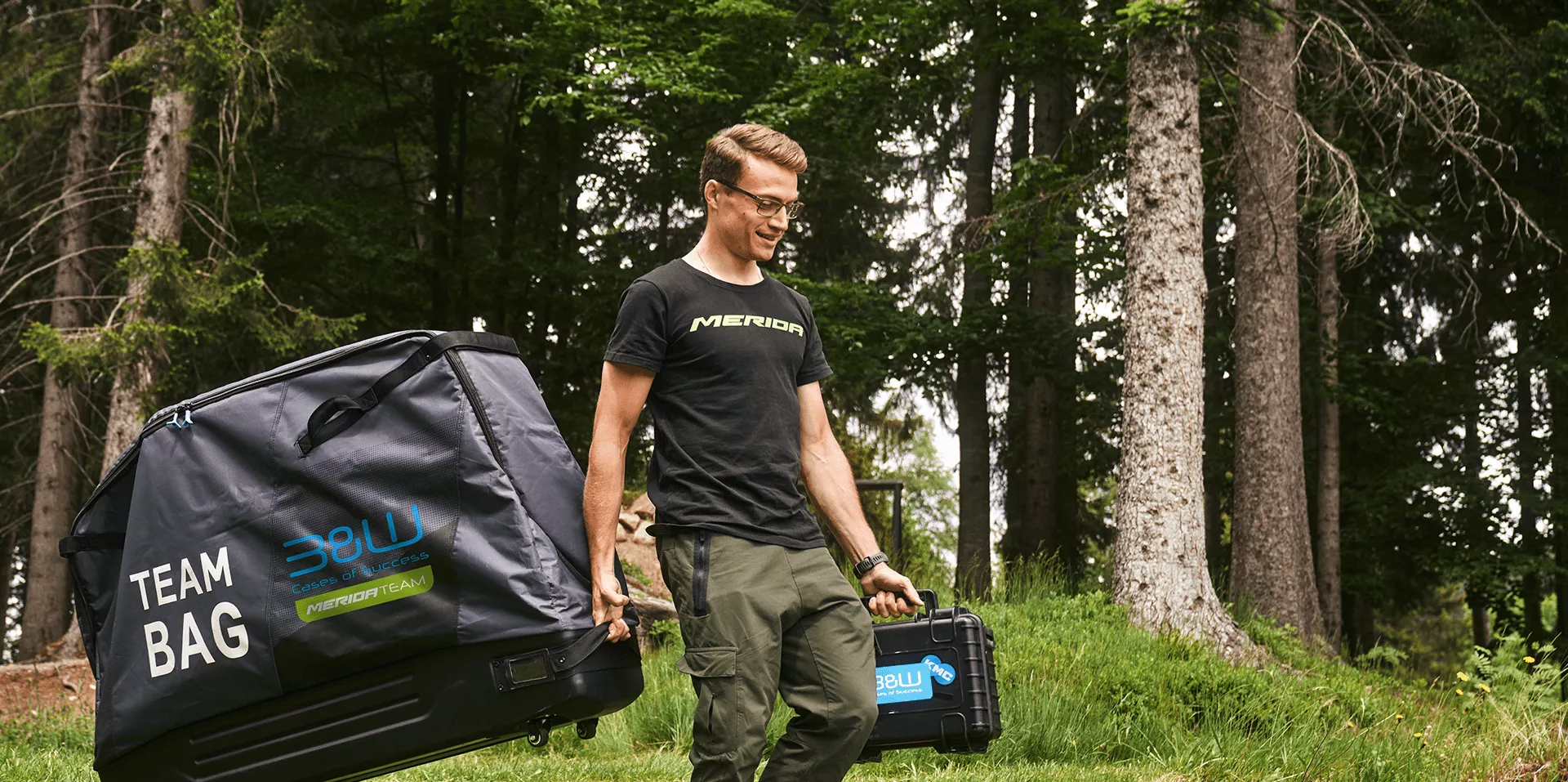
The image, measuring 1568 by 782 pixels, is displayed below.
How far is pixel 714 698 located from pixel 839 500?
0.73 m

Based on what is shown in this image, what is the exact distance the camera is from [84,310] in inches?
607

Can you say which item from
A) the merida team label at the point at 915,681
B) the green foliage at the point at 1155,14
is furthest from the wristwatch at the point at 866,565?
the green foliage at the point at 1155,14

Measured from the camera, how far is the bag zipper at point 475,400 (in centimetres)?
288

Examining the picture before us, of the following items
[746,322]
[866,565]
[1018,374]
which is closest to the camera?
[746,322]

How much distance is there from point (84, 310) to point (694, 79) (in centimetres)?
787

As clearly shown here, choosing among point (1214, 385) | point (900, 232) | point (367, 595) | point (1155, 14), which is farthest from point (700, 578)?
point (900, 232)

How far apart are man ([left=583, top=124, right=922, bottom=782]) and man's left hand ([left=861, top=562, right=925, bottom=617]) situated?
0.17m

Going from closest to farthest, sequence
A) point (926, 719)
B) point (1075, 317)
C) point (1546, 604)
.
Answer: point (926, 719)
point (1075, 317)
point (1546, 604)

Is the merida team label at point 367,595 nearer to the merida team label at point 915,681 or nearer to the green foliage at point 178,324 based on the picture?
the merida team label at point 915,681

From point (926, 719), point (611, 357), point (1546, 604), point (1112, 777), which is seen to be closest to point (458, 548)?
point (611, 357)

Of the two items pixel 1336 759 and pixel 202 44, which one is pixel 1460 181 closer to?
pixel 1336 759

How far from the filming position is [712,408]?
317 centimetres

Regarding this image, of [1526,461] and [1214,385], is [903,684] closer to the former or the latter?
[1526,461]

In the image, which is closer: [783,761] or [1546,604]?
[783,761]
